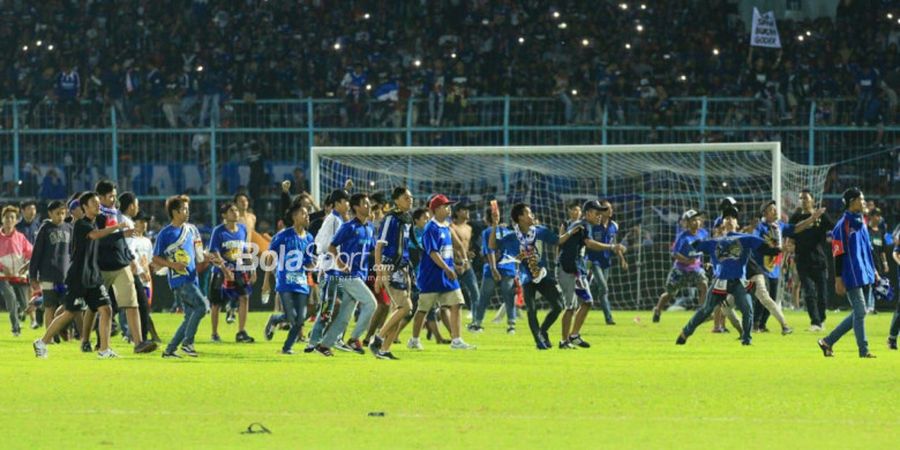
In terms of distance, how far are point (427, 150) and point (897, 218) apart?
31.6 feet

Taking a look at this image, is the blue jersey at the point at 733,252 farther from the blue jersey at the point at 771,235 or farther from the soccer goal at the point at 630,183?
the soccer goal at the point at 630,183

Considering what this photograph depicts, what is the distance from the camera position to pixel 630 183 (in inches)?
1249

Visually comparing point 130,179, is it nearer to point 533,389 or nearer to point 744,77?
point 744,77

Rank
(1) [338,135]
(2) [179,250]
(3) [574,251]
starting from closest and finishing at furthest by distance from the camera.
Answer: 1. (2) [179,250]
2. (3) [574,251]
3. (1) [338,135]

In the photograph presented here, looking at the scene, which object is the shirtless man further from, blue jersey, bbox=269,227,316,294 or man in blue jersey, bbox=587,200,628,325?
blue jersey, bbox=269,227,316,294

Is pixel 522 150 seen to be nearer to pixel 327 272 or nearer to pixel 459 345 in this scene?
pixel 459 345

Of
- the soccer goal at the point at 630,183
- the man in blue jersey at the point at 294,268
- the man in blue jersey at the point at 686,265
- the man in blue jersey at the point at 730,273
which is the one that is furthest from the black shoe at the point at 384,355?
the soccer goal at the point at 630,183

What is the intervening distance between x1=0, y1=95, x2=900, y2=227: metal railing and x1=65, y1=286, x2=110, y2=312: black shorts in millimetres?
14235

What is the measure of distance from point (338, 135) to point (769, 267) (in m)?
11.2

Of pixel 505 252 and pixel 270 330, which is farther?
pixel 505 252

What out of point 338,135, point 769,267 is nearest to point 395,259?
point 769,267

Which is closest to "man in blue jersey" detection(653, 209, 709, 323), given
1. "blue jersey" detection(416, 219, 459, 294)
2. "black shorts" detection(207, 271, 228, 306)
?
"black shorts" detection(207, 271, 228, 306)

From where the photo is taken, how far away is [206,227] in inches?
1254

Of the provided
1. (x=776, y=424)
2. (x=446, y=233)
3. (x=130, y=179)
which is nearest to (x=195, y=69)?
(x=130, y=179)
